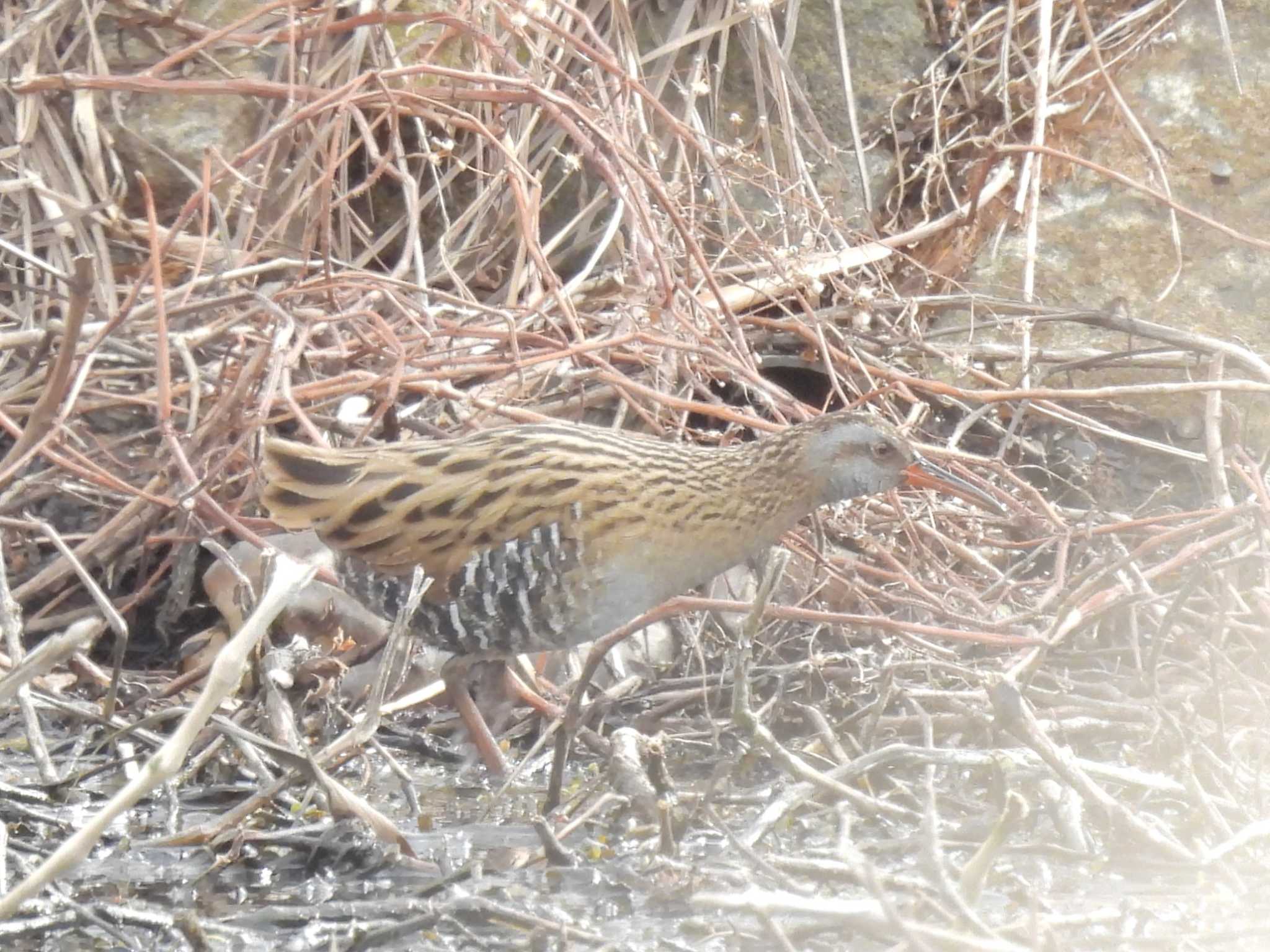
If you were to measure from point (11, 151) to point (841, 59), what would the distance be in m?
2.22

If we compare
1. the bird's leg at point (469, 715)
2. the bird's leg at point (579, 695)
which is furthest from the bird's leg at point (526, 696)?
the bird's leg at point (579, 695)

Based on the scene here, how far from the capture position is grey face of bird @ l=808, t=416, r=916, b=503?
328cm

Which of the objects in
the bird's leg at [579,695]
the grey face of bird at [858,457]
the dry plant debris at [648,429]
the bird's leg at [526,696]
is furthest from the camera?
the bird's leg at [526,696]

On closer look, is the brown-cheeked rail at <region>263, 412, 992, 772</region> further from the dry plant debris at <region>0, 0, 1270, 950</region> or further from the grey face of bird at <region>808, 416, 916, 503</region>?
the dry plant debris at <region>0, 0, 1270, 950</region>

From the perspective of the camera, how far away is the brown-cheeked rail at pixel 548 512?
3098 millimetres

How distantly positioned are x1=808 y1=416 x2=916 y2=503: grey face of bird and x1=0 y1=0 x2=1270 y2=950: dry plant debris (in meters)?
0.25

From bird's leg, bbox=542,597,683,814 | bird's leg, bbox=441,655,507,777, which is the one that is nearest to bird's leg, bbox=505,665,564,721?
bird's leg, bbox=441,655,507,777

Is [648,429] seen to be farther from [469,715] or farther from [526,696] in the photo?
[469,715]

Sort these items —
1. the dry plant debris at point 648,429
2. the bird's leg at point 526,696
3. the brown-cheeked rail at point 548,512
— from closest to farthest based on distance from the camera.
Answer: the dry plant debris at point 648,429
the brown-cheeked rail at point 548,512
the bird's leg at point 526,696

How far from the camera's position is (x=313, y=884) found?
274cm

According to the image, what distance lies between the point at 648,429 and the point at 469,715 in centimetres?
120

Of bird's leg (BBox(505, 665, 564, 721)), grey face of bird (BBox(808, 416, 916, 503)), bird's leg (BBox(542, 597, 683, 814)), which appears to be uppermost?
grey face of bird (BBox(808, 416, 916, 503))

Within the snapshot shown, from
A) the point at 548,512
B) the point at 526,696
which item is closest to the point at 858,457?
the point at 548,512

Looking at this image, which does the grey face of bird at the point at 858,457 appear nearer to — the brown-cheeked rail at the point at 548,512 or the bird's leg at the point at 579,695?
the brown-cheeked rail at the point at 548,512
